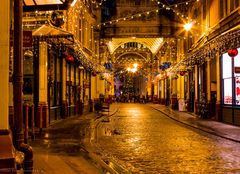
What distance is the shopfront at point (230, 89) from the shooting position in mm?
23500

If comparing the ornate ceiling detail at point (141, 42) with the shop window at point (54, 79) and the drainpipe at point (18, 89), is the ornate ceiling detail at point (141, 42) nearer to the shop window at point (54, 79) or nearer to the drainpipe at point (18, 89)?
the shop window at point (54, 79)

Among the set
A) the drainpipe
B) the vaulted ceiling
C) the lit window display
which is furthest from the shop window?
the drainpipe

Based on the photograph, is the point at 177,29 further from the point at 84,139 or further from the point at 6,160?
the point at 6,160

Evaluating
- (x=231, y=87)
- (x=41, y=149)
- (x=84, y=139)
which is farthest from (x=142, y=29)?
(x=41, y=149)

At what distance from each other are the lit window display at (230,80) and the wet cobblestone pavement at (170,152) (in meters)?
4.82

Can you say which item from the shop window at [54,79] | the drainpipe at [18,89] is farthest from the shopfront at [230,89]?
the drainpipe at [18,89]

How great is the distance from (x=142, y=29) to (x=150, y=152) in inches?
1476

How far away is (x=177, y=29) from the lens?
48.4 meters

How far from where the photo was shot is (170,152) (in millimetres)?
13914

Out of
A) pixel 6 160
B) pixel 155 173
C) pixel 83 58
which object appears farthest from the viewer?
pixel 83 58

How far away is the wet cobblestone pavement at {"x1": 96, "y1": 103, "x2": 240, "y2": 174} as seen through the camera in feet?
36.8

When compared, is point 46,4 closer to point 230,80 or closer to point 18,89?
point 18,89

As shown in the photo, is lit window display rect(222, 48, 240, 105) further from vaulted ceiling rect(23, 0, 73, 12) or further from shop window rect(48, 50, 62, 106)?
vaulted ceiling rect(23, 0, 73, 12)

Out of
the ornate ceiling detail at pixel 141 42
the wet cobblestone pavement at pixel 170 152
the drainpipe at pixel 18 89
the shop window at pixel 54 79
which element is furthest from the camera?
the ornate ceiling detail at pixel 141 42
